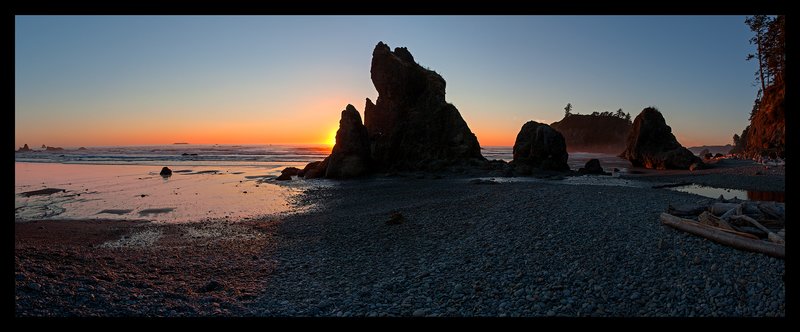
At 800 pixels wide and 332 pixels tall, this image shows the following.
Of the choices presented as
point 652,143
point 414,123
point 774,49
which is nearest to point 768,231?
point 414,123

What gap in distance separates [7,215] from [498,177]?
37.5 meters

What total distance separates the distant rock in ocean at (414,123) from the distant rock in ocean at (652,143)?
72.1ft

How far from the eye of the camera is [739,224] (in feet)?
37.4

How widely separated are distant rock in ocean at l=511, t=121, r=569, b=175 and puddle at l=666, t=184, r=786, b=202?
13587mm

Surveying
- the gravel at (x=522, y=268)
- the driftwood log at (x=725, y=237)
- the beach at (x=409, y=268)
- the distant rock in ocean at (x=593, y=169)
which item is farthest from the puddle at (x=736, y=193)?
the driftwood log at (x=725, y=237)

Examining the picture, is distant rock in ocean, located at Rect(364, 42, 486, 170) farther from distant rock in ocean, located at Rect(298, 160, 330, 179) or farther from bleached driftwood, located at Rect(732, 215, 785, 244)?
bleached driftwood, located at Rect(732, 215, 785, 244)

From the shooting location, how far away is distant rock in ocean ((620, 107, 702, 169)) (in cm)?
4934

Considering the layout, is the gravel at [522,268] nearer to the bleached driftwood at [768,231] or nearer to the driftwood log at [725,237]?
the driftwood log at [725,237]

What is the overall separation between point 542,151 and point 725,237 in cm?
3366

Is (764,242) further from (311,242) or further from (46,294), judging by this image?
(46,294)

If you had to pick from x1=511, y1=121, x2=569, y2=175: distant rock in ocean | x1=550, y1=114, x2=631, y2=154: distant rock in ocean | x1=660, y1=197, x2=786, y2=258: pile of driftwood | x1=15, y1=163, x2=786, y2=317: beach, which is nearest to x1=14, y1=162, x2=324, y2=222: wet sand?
x1=15, y1=163, x2=786, y2=317: beach

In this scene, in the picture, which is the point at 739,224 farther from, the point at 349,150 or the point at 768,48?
the point at 768,48

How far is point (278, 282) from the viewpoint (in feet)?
34.5
